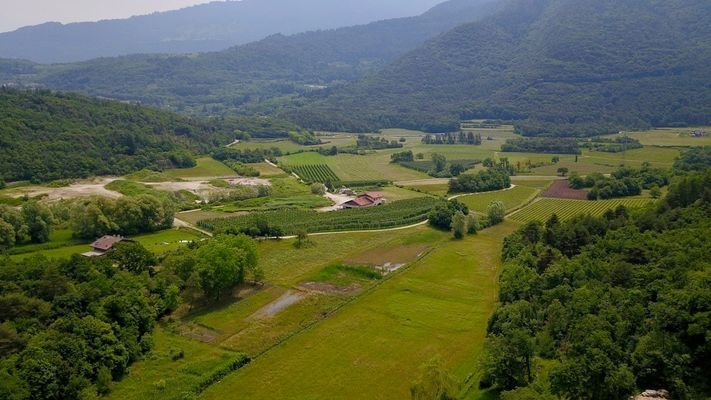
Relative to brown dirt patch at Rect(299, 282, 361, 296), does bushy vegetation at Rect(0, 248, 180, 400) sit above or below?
above

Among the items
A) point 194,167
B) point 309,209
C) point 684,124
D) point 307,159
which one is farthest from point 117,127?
point 684,124

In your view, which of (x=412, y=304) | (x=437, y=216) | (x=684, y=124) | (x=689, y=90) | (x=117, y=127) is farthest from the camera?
(x=689, y=90)

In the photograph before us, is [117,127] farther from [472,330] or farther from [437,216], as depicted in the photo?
[472,330]

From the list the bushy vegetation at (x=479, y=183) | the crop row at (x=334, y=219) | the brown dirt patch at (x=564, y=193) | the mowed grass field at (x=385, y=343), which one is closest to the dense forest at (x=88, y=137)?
the crop row at (x=334, y=219)

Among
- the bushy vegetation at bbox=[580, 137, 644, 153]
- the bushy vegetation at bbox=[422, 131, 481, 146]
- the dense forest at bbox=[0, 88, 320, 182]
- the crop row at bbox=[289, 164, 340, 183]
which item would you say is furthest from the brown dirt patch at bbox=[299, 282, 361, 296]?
the bushy vegetation at bbox=[422, 131, 481, 146]

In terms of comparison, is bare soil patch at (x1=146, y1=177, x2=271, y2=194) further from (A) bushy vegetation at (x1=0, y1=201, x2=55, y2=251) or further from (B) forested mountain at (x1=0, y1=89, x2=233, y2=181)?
(A) bushy vegetation at (x1=0, y1=201, x2=55, y2=251)

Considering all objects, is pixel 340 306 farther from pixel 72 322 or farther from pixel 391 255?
pixel 72 322
